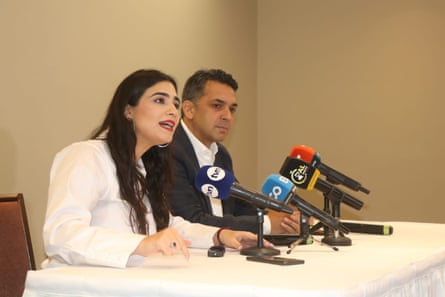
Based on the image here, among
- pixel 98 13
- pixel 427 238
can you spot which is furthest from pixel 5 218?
pixel 98 13

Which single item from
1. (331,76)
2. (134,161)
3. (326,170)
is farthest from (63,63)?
(331,76)

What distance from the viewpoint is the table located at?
146 cm

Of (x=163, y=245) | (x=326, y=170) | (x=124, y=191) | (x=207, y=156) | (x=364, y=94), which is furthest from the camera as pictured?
(x=364, y=94)

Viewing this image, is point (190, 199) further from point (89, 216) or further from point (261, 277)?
point (261, 277)

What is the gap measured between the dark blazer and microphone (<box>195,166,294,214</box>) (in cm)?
48

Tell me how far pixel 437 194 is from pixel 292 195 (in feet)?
11.6

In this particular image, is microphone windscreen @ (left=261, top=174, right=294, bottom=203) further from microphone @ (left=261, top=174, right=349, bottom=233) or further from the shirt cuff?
the shirt cuff

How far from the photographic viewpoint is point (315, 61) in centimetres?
564

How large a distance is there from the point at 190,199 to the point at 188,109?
2.51 feet

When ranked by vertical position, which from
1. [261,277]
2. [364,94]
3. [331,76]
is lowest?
[261,277]

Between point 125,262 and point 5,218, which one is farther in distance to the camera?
point 5,218

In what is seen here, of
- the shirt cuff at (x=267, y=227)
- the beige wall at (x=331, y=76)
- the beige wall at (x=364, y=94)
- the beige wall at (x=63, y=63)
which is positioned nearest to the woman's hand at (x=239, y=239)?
the shirt cuff at (x=267, y=227)

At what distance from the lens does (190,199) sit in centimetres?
281

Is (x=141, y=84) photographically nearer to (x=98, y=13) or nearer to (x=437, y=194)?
(x=98, y=13)
